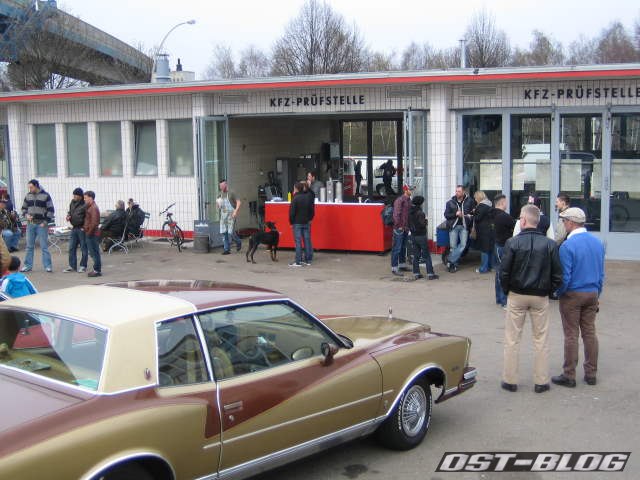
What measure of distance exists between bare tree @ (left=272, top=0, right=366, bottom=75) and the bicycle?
92.2ft

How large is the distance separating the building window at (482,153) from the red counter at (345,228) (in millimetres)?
1984

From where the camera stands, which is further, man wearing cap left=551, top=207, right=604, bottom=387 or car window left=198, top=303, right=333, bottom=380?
man wearing cap left=551, top=207, right=604, bottom=387

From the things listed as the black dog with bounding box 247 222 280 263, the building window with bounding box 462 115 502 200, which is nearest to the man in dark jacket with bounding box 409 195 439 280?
the building window with bounding box 462 115 502 200

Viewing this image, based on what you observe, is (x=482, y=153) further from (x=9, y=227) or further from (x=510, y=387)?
(x=9, y=227)

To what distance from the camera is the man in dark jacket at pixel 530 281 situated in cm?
736

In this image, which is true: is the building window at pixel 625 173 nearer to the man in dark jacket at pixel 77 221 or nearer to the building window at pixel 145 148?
the man in dark jacket at pixel 77 221

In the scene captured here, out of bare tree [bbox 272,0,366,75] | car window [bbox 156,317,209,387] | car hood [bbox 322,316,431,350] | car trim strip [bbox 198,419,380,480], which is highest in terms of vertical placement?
bare tree [bbox 272,0,366,75]

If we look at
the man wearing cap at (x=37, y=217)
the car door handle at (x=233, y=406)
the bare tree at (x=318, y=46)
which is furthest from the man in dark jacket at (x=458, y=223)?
the bare tree at (x=318, y=46)

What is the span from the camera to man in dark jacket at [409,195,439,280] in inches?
549

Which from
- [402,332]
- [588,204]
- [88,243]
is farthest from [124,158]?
[402,332]

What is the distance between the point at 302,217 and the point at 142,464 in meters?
11.5

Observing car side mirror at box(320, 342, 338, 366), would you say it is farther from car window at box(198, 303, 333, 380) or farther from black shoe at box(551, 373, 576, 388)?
black shoe at box(551, 373, 576, 388)

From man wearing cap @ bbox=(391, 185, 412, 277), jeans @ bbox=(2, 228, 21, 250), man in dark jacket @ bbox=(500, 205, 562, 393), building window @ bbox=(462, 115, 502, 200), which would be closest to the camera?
man in dark jacket @ bbox=(500, 205, 562, 393)

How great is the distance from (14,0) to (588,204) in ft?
102
